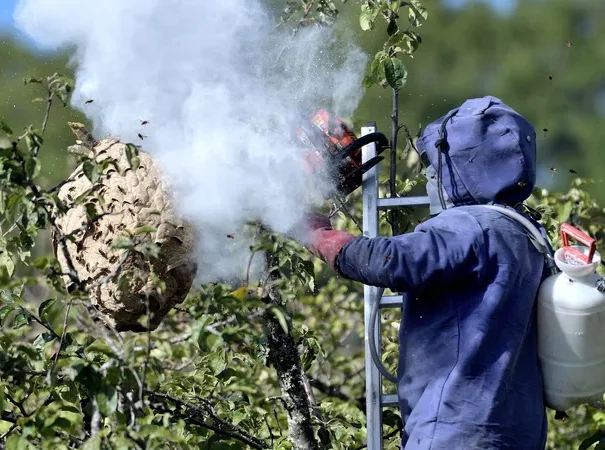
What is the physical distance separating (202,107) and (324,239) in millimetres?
550

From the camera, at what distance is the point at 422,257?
11.0ft

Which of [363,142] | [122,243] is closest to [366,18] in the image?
[363,142]

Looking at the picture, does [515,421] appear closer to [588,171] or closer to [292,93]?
[292,93]

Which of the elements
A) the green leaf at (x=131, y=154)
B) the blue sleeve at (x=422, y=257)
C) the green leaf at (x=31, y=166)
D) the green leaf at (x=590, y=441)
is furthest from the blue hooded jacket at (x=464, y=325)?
the green leaf at (x=31, y=166)

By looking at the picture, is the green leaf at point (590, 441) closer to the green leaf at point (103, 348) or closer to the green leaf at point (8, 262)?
the green leaf at point (103, 348)

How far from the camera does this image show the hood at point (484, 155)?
363 cm

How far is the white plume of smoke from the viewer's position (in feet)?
11.9

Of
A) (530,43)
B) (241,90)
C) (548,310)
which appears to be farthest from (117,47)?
(530,43)

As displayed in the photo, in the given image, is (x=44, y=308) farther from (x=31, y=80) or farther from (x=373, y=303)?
(x=373, y=303)

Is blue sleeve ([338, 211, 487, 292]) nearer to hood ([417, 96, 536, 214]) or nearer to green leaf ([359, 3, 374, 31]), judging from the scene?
hood ([417, 96, 536, 214])

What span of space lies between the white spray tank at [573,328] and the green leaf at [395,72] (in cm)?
79

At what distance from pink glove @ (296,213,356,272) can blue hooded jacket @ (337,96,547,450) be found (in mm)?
37

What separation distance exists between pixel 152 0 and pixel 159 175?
0.53 meters

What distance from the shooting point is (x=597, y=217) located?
657cm
